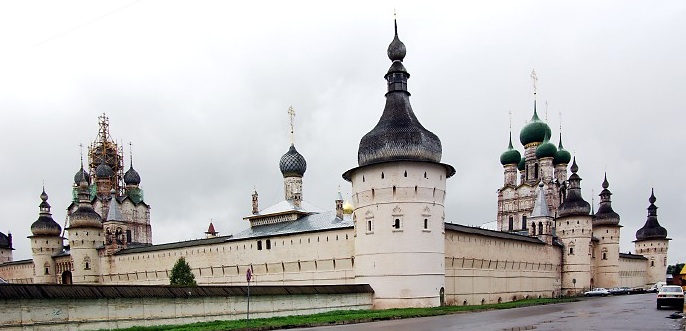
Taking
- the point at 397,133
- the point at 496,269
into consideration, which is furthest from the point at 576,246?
the point at 397,133

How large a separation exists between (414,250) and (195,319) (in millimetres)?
10492

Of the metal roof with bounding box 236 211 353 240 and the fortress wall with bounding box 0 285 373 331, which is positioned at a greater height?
the metal roof with bounding box 236 211 353 240

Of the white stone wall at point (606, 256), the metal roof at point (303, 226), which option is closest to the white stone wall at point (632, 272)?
the white stone wall at point (606, 256)

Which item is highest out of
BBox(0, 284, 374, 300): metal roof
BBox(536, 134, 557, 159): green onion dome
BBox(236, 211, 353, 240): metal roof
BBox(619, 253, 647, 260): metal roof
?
BBox(536, 134, 557, 159): green onion dome

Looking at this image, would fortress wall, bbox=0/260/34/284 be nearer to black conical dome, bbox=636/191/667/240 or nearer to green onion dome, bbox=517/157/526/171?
green onion dome, bbox=517/157/526/171

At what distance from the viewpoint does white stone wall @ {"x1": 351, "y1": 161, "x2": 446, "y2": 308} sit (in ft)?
88.1

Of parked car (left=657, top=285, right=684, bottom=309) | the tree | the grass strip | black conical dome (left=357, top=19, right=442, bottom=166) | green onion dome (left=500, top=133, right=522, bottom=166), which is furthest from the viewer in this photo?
green onion dome (left=500, top=133, right=522, bottom=166)

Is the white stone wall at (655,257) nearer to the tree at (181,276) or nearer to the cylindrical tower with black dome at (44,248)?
the tree at (181,276)

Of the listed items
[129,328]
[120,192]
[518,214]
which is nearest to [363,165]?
[129,328]

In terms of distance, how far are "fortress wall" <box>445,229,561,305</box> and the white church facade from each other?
0.35 feet

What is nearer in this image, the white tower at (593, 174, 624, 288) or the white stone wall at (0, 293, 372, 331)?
the white stone wall at (0, 293, 372, 331)

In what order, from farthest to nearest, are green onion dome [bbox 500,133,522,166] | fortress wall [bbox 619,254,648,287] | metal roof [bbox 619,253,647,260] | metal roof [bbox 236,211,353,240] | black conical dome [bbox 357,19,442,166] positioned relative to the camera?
green onion dome [bbox 500,133,522,166] → metal roof [bbox 619,253,647,260] → fortress wall [bbox 619,254,648,287] → metal roof [bbox 236,211,353,240] → black conical dome [bbox 357,19,442,166]

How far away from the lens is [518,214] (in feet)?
194

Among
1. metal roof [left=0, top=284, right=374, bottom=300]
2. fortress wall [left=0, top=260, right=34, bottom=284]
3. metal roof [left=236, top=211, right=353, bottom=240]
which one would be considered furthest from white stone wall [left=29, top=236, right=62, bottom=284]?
metal roof [left=0, top=284, right=374, bottom=300]
